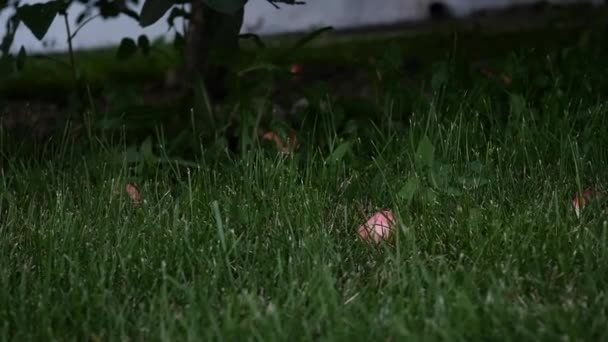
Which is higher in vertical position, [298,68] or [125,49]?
[125,49]

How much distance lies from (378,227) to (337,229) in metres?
0.14

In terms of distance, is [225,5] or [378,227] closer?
[378,227]

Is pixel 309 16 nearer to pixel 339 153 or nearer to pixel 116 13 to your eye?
pixel 116 13

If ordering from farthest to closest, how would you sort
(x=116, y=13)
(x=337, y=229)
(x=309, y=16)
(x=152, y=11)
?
1. (x=309, y=16)
2. (x=116, y=13)
3. (x=152, y=11)
4. (x=337, y=229)

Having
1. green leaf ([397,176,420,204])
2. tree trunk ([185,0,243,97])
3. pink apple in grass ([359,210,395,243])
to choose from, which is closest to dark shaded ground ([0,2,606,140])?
tree trunk ([185,0,243,97])

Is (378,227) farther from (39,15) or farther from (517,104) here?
(39,15)

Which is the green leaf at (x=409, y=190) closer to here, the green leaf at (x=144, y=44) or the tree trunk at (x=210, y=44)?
the tree trunk at (x=210, y=44)

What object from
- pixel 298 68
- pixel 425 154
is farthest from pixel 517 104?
pixel 298 68

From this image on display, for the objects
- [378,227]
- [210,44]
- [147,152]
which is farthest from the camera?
[210,44]

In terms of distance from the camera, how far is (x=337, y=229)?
2160 millimetres

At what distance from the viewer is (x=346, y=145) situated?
252cm

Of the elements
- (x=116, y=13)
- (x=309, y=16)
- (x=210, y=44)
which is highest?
(x=116, y=13)

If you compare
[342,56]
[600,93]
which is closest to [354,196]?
[600,93]

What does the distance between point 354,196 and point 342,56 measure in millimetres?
3015
